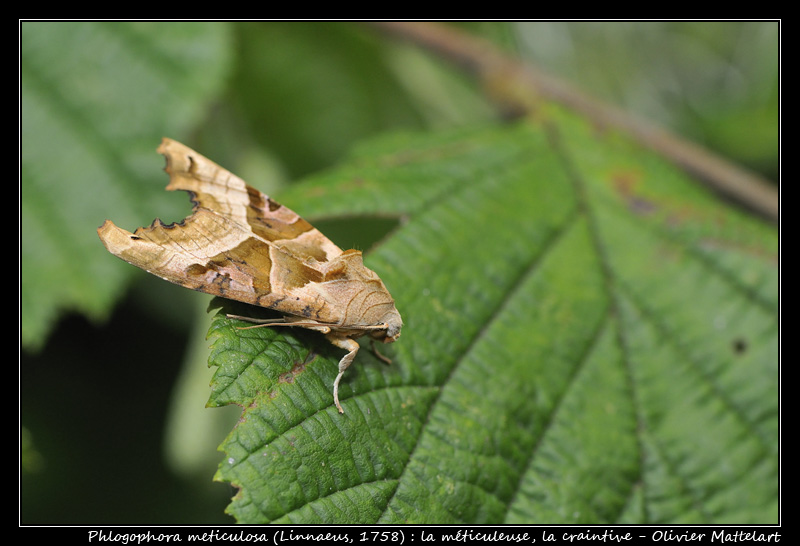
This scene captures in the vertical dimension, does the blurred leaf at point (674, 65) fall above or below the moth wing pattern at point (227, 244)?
above

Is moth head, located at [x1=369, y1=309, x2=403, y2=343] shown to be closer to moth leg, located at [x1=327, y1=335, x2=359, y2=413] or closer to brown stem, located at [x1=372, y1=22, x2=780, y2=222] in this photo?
moth leg, located at [x1=327, y1=335, x2=359, y2=413]

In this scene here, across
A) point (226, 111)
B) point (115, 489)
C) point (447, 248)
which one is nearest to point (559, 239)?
point (447, 248)

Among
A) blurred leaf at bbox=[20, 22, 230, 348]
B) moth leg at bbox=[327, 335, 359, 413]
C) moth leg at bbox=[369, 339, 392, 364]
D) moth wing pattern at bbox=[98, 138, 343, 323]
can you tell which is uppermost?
blurred leaf at bbox=[20, 22, 230, 348]

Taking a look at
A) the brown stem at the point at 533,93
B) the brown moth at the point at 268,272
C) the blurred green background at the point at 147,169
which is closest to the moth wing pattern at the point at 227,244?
the brown moth at the point at 268,272

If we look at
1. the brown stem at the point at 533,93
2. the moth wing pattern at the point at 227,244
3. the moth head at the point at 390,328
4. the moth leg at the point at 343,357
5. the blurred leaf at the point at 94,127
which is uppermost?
the brown stem at the point at 533,93

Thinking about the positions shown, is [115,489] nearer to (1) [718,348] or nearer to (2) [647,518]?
(2) [647,518]

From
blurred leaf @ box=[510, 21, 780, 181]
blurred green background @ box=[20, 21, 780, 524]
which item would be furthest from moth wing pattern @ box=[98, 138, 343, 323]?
blurred leaf @ box=[510, 21, 780, 181]

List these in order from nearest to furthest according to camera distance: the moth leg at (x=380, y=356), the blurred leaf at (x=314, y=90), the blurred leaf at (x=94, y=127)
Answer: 1. the moth leg at (x=380, y=356)
2. the blurred leaf at (x=94, y=127)
3. the blurred leaf at (x=314, y=90)

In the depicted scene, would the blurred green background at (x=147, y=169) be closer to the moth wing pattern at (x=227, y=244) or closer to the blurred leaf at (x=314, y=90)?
the blurred leaf at (x=314, y=90)
